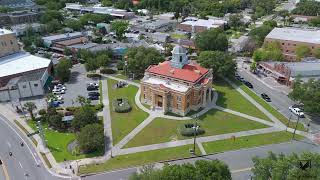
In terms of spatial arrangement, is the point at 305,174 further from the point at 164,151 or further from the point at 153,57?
the point at 153,57

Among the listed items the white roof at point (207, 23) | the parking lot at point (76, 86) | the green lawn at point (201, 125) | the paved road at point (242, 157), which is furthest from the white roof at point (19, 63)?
the white roof at point (207, 23)

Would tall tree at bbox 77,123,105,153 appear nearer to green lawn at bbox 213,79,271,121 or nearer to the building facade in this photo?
green lawn at bbox 213,79,271,121

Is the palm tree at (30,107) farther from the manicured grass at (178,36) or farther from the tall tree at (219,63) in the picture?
the manicured grass at (178,36)

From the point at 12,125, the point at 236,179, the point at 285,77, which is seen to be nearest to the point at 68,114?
the point at 12,125

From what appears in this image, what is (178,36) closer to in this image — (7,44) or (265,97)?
(265,97)

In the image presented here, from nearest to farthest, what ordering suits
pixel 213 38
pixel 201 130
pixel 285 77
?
pixel 201 130
pixel 285 77
pixel 213 38

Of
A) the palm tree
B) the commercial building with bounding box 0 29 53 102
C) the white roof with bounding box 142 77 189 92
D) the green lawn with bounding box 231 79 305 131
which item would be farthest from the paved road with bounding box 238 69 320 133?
the commercial building with bounding box 0 29 53 102
